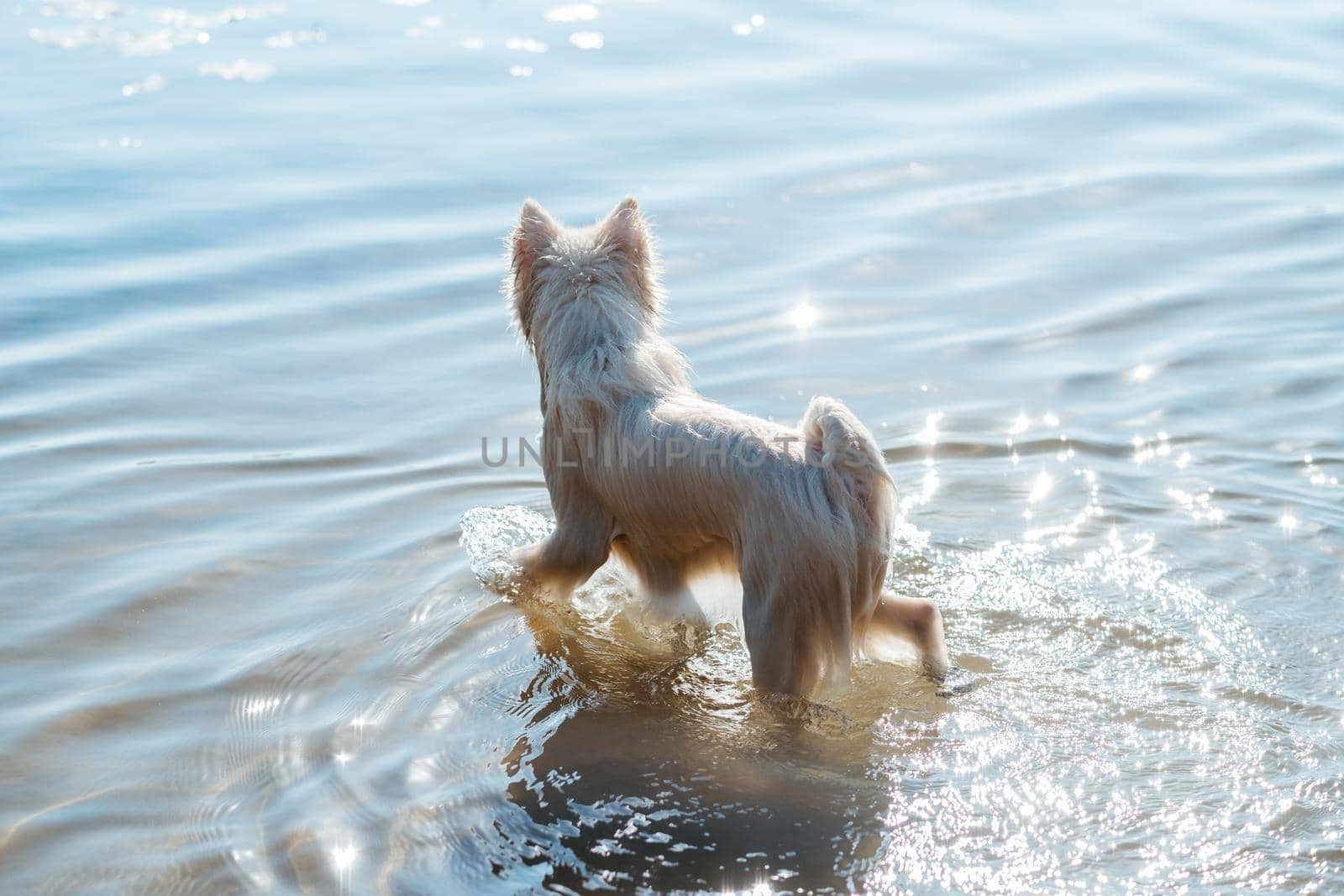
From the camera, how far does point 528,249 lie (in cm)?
553

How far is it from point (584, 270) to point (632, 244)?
0.24 metres

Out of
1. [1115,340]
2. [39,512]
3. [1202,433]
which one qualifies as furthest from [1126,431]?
[39,512]

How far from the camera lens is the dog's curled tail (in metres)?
4.29

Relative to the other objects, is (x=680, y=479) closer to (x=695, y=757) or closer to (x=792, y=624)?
(x=792, y=624)

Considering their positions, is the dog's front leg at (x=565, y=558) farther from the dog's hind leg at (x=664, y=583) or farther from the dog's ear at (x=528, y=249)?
the dog's ear at (x=528, y=249)

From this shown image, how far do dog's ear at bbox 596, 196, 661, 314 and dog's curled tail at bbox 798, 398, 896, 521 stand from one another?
4.46 feet

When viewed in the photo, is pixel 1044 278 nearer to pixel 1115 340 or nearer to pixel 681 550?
pixel 1115 340

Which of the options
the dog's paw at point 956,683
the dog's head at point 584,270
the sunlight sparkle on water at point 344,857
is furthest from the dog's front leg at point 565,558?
the sunlight sparkle on water at point 344,857

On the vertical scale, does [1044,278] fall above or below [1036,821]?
above

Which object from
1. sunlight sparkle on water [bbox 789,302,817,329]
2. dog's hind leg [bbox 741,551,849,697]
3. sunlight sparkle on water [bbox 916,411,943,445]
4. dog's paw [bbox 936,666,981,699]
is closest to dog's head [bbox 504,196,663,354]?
dog's hind leg [bbox 741,551,849,697]

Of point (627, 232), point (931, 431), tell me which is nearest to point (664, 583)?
point (627, 232)

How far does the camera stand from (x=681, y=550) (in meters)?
5.09

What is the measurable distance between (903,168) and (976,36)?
4.01 meters

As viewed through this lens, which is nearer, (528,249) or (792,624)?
(792,624)
